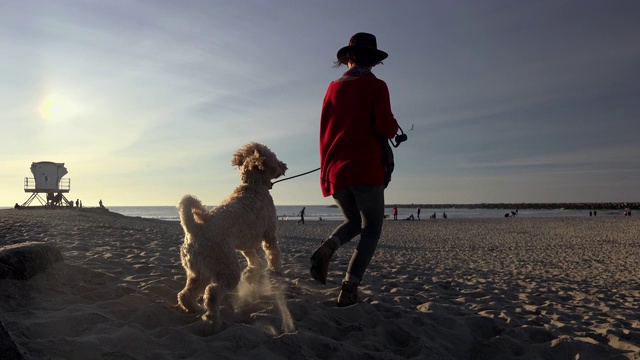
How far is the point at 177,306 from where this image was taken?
3.84 meters

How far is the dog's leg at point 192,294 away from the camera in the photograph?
144 inches

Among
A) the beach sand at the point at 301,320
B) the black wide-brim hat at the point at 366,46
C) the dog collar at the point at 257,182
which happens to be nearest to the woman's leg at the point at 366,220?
the beach sand at the point at 301,320

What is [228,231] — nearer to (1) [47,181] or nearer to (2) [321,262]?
(2) [321,262]

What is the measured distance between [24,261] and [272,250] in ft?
8.15

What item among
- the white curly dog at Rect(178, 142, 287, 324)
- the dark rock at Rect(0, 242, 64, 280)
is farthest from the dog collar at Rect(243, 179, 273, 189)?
the dark rock at Rect(0, 242, 64, 280)

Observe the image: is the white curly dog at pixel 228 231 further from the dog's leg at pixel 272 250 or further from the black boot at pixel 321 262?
the black boot at pixel 321 262

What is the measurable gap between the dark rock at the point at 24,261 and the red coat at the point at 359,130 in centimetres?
300

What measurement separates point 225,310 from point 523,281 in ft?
19.4

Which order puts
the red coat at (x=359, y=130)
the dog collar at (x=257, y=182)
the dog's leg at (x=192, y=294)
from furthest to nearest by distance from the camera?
the dog collar at (x=257, y=182) < the red coat at (x=359, y=130) < the dog's leg at (x=192, y=294)

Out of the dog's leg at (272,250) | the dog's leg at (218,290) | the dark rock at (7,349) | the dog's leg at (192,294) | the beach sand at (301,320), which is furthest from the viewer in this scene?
the dog's leg at (272,250)

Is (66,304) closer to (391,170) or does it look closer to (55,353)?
(55,353)

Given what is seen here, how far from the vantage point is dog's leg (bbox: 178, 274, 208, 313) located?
12.0 feet

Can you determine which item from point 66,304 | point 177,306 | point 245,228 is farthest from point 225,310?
point 66,304

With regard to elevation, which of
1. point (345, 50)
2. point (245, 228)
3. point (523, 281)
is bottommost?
point (523, 281)
